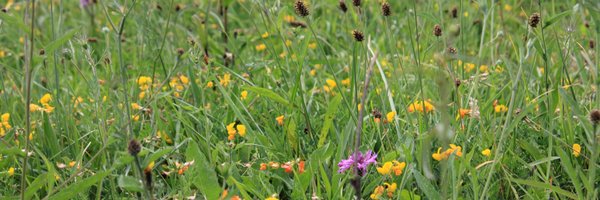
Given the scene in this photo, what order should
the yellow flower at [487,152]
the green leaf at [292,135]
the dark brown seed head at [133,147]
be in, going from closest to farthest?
the dark brown seed head at [133,147], the yellow flower at [487,152], the green leaf at [292,135]

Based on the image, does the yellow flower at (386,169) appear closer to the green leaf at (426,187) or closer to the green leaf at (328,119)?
the green leaf at (426,187)

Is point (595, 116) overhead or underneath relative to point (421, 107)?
overhead

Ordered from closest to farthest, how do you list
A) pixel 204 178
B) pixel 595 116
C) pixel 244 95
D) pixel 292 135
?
pixel 595 116
pixel 204 178
pixel 292 135
pixel 244 95

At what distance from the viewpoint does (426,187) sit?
1587 mm

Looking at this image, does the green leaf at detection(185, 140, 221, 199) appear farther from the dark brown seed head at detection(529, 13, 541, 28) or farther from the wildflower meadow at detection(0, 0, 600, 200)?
the dark brown seed head at detection(529, 13, 541, 28)

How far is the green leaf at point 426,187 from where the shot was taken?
158cm

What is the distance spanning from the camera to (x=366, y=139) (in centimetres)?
184

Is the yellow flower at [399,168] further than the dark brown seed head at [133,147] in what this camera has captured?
Yes

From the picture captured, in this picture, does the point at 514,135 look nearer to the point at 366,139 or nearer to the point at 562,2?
the point at 366,139

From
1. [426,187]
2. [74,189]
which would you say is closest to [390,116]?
[426,187]

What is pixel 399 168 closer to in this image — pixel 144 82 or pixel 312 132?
pixel 312 132

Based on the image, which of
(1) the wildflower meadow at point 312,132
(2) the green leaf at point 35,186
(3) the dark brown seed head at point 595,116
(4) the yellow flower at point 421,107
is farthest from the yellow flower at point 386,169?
(2) the green leaf at point 35,186

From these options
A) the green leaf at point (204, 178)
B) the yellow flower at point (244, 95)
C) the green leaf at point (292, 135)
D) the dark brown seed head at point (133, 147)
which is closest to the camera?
the dark brown seed head at point (133, 147)

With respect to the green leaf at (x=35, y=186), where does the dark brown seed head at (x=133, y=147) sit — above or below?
above
